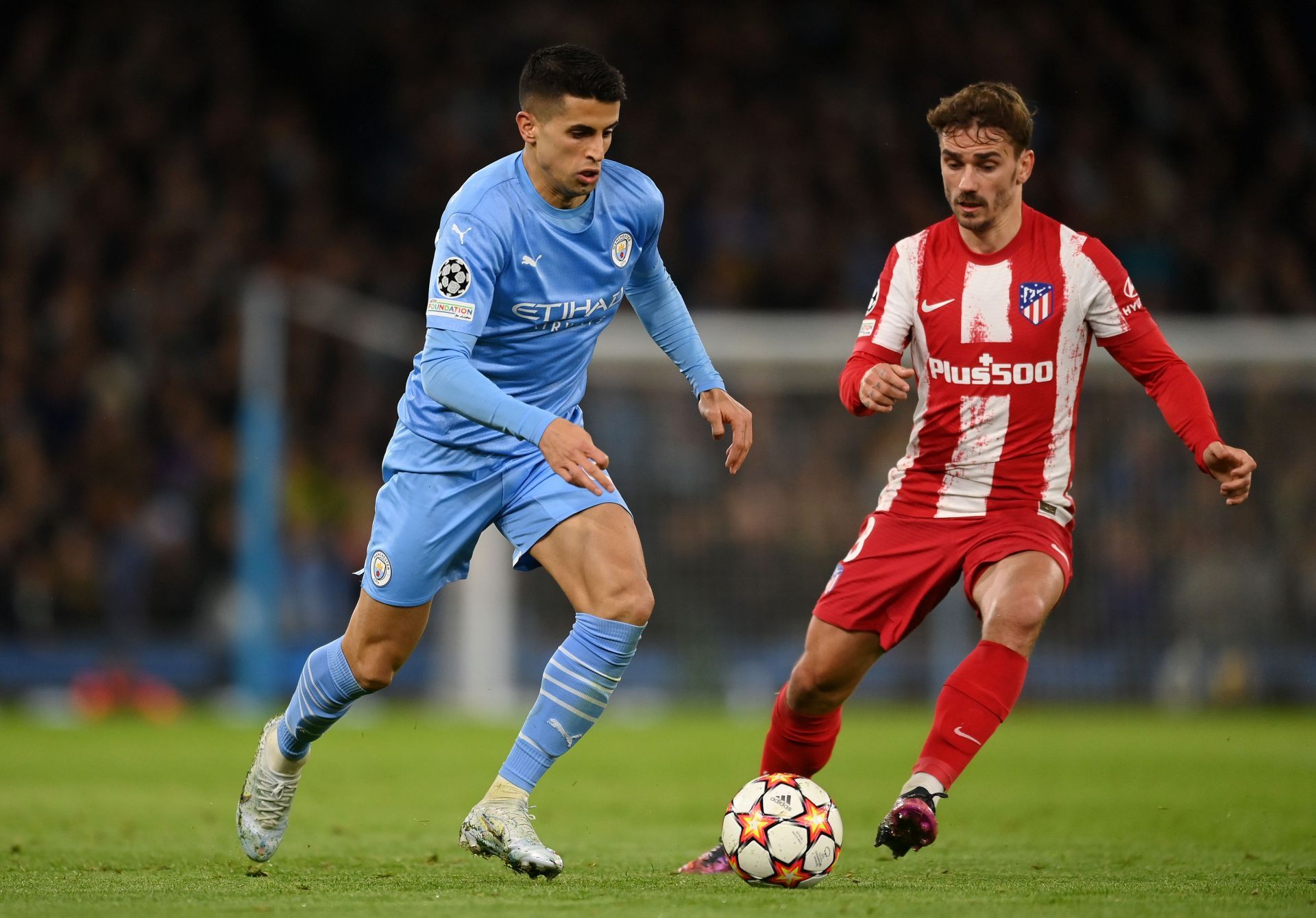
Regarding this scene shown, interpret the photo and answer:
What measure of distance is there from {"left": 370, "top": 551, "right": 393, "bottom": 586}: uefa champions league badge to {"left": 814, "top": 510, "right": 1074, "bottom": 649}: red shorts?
1394 millimetres

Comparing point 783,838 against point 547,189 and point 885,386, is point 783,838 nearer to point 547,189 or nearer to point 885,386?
point 885,386

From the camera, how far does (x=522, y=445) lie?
18.6 feet

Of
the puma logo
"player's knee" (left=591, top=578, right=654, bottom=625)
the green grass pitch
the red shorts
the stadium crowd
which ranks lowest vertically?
the green grass pitch

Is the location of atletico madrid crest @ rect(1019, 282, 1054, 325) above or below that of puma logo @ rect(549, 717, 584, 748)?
above

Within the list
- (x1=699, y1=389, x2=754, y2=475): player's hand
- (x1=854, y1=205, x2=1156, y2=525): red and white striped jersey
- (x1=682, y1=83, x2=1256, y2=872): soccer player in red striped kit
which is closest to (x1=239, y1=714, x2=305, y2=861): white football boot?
(x1=682, y1=83, x2=1256, y2=872): soccer player in red striped kit

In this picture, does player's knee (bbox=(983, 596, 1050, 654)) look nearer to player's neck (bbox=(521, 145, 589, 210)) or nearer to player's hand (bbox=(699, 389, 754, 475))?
player's hand (bbox=(699, 389, 754, 475))

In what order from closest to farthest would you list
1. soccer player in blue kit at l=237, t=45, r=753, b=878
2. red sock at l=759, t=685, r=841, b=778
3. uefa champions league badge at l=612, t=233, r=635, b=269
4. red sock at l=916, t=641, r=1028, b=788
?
red sock at l=916, t=641, r=1028, b=788
soccer player in blue kit at l=237, t=45, r=753, b=878
uefa champions league badge at l=612, t=233, r=635, b=269
red sock at l=759, t=685, r=841, b=778

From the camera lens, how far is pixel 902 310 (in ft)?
19.0

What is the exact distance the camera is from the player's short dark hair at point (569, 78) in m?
5.36

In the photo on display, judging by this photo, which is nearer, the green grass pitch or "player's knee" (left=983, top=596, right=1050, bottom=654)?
the green grass pitch

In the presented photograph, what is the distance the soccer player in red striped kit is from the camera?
5.58m

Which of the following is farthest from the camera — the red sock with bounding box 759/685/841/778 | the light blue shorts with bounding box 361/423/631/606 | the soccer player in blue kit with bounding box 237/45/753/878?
the red sock with bounding box 759/685/841/778

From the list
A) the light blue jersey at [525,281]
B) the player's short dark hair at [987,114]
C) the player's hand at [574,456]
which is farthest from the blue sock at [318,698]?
the player's short dark hair at [987,114]

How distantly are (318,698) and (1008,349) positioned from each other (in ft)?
8.33
